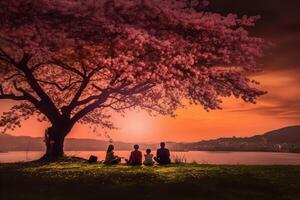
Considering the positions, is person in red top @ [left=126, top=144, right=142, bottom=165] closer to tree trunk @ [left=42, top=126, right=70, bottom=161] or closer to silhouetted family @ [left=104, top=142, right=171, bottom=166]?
silhouetted family @ [left=104, top=142, right=171, bottom=166]

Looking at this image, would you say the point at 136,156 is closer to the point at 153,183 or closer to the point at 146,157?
the point at 146,157

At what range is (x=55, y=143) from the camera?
132 ft

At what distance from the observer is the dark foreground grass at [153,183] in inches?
947

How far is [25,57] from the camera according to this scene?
37.7 meters

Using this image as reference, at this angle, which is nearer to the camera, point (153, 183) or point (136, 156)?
point (153, 183)

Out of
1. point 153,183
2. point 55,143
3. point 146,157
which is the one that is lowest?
point 153,183

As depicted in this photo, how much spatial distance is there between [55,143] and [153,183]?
16521 millimetres

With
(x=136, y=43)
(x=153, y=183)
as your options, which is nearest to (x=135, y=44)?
(x=136, y=43)

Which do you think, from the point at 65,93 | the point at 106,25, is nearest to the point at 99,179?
the point at 106,25

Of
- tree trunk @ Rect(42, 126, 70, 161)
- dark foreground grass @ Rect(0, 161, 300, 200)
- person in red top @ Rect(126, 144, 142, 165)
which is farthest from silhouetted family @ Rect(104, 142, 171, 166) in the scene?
tree trunk @ Rect(42, 126, 70, 161)

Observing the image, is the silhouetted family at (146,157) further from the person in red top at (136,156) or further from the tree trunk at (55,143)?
the tree trunk at (55,143)

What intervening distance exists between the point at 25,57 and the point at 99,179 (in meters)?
14.5

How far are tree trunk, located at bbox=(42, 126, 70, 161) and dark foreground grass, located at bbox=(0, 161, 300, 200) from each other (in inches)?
356

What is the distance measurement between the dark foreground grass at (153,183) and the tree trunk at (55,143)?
904cm
